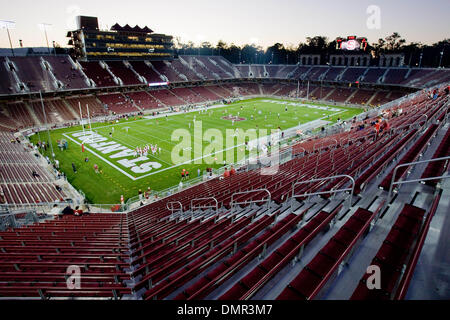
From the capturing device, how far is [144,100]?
53.2m

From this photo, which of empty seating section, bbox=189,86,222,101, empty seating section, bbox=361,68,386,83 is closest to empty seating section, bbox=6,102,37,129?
empty seating section, bbox=189,86,222,101

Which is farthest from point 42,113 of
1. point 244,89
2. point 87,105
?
point 244,89

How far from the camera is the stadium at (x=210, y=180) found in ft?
16.5

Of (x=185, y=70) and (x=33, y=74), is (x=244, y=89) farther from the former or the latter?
(x=33, y=74)

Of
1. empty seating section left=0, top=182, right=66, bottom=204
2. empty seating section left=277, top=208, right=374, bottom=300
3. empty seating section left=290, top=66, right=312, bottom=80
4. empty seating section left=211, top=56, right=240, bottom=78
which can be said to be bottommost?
empty seating section left=0, top=182, right=66, bottom=204

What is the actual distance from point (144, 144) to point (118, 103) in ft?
76.9

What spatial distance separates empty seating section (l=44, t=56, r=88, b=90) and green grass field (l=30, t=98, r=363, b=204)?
45.7ft

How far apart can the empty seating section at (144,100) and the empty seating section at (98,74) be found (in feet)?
14.4

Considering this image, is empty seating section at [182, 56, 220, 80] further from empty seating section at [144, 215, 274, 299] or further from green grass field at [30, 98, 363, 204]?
empty seating section at [144, 215, 274, 299]

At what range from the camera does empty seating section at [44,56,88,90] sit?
159ft

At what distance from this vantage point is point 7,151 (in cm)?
2589
